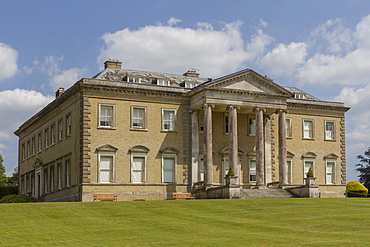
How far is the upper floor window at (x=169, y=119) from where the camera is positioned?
5216cm

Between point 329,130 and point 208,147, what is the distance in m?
15.7

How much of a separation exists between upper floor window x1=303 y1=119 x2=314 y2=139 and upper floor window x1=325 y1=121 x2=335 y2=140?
5.78ft

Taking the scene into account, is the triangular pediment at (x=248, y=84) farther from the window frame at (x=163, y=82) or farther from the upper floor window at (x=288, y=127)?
the window frame at (x=163, y=82)

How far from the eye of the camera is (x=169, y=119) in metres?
52.4

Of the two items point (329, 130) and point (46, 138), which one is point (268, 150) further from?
point (46, 138)

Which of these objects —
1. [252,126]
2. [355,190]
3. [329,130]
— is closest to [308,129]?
[329,130]

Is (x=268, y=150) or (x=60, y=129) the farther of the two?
(x=268, y=150)

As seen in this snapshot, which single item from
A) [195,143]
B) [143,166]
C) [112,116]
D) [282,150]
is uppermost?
[112,116]

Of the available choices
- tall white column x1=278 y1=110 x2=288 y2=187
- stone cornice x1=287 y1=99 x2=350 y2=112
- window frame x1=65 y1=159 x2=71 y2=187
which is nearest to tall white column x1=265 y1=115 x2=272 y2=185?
tall white column x1=278 y1=110 x2=288 y2=187

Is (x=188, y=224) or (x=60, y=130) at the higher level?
(x=60, y=130)

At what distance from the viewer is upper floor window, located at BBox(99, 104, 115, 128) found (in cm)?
4994

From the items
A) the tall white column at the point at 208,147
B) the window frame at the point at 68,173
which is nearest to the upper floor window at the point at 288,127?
the tall white column at the point at 208,147

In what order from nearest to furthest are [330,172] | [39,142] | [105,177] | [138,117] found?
[105,177]
[138,117]
[330,172]
[39,142]

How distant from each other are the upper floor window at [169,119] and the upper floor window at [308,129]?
13849 millimetres
